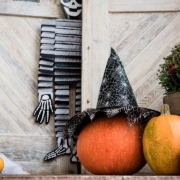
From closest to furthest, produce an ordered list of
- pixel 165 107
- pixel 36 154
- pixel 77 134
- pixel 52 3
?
Answer: pixel 165 107
pixel 77 134
pixel 36 154
pixel 52 3

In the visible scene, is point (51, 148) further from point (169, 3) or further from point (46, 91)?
point (169, 3)

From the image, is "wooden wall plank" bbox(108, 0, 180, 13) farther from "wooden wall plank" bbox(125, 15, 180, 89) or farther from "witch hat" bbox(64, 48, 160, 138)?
"witch hat" bbox(64, 48, 160, 138)

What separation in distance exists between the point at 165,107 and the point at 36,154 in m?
1.19

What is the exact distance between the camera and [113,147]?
5.57 ft

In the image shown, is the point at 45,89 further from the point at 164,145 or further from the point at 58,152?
the point at 164,145

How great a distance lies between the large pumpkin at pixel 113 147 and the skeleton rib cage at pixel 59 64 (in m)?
0.92

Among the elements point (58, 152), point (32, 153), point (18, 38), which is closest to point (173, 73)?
point (58, 152)

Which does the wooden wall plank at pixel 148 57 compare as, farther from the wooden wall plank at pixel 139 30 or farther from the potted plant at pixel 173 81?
the potted plant at pixel 173 81

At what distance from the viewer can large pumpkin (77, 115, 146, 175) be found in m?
1.70

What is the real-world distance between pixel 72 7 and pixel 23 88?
628 millimetres

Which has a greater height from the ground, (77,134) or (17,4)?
(17,4)

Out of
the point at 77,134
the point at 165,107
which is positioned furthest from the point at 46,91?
the point at 165,107

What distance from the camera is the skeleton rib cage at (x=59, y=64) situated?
8.83 feet

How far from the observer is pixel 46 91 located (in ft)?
8.85
